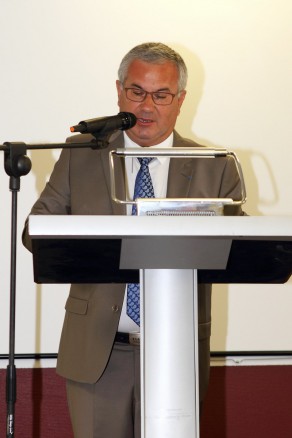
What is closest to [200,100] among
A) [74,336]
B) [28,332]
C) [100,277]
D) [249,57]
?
[249,57]

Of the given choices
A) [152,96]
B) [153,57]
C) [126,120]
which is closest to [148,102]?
[152,96]

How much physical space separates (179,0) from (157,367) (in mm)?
2280

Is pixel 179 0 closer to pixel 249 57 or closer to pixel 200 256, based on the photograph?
pixel 249 57

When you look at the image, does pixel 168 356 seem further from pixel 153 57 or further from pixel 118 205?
pixel 153 57

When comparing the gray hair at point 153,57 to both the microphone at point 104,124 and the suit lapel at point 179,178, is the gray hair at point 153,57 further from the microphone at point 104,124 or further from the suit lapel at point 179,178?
the microphone at point 104,124

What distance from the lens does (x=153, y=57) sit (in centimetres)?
262

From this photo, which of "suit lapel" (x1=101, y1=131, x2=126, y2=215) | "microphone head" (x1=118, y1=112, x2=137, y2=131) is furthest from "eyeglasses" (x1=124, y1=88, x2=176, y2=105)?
"microphone head" (x1=118, y1=112, x2=137, y2=131)

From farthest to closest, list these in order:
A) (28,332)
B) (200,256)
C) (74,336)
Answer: (28,332) → (74,336) → (200,256)

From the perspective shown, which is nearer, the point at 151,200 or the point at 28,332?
the point at 151,200

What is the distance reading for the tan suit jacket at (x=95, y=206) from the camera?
93.2 inches

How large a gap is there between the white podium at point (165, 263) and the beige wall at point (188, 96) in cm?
187

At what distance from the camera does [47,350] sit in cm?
349

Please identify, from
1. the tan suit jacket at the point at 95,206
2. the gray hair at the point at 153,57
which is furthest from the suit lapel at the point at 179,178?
the gray hair at the point at 153,57

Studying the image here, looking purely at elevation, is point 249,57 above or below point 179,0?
below
